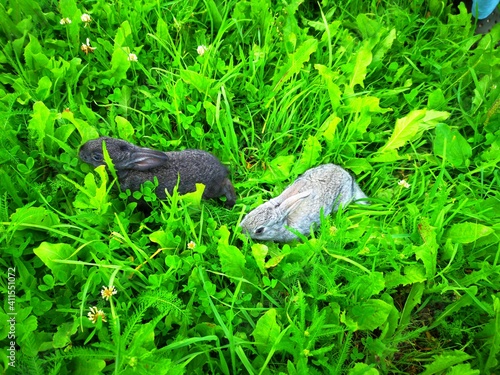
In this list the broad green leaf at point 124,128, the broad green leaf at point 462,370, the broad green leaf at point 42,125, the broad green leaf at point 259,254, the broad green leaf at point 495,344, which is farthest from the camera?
the broad green leaf at point 124,128

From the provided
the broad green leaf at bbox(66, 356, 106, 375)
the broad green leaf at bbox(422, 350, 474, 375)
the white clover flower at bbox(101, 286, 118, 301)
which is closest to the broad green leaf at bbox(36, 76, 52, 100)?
the white clover flower at bbox(101, 286, 118, 301)

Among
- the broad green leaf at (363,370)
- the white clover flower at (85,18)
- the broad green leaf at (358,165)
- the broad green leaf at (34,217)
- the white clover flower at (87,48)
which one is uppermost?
the white clover flower at (85,18)

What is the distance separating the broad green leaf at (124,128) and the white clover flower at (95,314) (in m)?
1.35

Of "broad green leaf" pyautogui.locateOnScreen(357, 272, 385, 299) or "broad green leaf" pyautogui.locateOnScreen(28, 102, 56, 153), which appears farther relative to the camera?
"broad green leaf" pyautogui.locateOnScreen(28, 102, 56, 153)

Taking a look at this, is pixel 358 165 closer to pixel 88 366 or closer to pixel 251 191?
pixel 251 191

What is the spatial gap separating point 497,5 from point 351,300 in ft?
11.8

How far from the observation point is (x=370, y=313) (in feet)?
8.39

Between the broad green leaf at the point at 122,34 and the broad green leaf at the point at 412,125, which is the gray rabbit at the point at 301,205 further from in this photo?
the broad green leaf at the point at 122,34

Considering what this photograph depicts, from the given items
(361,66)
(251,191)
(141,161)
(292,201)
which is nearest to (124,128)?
(141,161)

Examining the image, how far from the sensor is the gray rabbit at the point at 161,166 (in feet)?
9.25

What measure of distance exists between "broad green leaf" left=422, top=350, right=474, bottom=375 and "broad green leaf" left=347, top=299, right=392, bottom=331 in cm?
40

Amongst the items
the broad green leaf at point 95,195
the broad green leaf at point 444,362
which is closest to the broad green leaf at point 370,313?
the broad green leaf at point 444,362

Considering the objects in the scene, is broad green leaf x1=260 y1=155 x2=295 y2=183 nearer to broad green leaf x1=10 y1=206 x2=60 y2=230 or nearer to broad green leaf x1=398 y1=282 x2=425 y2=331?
broad green leaf x1=398 y1=282 x2=425 y2=331

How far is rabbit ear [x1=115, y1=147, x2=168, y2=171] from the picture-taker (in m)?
2.81
